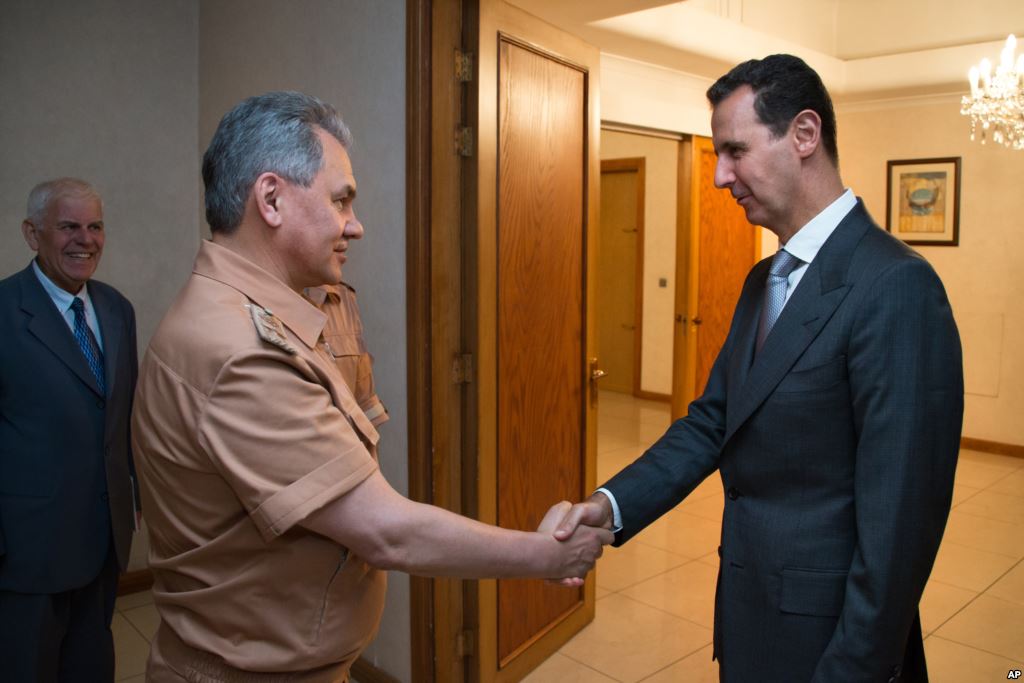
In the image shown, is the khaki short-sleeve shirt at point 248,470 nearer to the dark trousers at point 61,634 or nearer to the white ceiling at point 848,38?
the dark trousers at point 61,634

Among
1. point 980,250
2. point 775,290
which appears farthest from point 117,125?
point 980,250

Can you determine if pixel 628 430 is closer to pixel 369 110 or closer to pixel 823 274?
pixel 369 110

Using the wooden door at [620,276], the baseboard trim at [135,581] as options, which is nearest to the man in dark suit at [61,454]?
the baseboard trim at [135,581]

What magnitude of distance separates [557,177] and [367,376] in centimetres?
114

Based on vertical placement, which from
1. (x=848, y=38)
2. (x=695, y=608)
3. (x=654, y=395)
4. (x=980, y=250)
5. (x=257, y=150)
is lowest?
(x=695, y=608)

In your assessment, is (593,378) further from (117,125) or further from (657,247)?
(657,247)

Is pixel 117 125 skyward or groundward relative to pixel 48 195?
skyward

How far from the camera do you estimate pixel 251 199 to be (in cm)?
138

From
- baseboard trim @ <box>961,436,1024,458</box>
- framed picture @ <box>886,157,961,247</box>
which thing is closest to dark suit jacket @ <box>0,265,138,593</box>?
framed picture @ <box>886,157,961,247</box>

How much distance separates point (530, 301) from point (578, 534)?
4.67 ft

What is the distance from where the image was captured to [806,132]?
5.14ft

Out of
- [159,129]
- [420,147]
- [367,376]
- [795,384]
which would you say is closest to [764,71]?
[795,384]

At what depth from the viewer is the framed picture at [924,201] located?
22.2ft

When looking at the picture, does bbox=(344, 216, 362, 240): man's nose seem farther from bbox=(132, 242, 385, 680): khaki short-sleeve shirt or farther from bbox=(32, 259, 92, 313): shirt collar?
bbox=(32, 259, 92, 313): shirt collar
